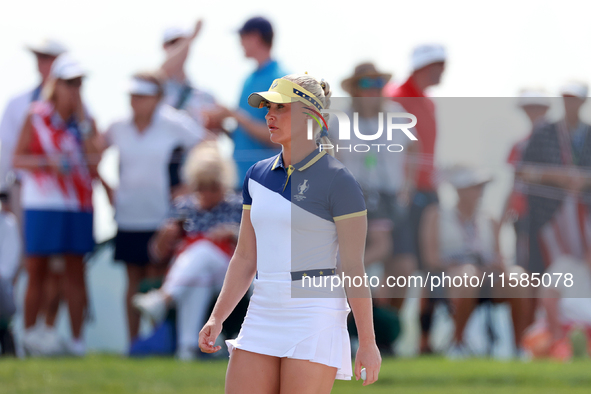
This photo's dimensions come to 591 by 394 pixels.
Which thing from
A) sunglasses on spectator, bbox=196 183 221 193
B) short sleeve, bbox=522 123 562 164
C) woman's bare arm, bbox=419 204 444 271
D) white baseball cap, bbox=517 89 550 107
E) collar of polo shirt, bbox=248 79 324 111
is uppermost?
white baseball cap, bbox=517 89 550 107

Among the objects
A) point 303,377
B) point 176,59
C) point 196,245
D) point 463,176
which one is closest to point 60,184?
point 196,245

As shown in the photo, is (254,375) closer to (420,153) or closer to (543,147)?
(420,153)

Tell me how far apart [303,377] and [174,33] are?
5.17 meters

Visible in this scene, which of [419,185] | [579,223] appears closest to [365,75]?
[419,185]

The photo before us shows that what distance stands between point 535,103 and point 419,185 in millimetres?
1224

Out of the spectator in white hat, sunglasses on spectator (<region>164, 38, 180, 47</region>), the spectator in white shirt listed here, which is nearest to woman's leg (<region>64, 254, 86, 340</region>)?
the spectator in white shirt

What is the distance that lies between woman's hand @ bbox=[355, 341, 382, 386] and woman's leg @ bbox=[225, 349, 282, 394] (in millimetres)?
328

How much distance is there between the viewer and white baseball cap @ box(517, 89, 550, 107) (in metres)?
6.56

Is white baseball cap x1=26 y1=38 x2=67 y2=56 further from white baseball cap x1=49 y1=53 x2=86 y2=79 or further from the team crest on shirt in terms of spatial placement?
the team crest on shirt

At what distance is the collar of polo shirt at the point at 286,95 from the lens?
2.94 meters

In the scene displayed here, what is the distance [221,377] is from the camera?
5.91 meters

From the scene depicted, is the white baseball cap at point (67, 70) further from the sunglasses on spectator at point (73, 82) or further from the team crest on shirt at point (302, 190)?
the team crest on shirt at point (302, 190)

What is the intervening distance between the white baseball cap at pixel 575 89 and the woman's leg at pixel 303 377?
16.0 ft

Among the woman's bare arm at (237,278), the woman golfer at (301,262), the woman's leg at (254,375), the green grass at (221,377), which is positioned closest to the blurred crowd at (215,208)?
the green grass at (221,377)
